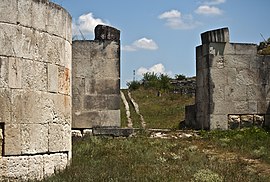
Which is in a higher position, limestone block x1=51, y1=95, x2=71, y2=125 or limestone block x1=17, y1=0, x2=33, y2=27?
limestone block x1=17, y1=0, x2=33, y2=27

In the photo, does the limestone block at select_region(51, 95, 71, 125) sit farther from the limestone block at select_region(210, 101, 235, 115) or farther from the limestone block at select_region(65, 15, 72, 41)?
the limestone block at select_region(210, 101, 235, 115)

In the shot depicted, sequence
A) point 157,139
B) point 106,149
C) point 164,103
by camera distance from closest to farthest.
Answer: point 106,149 < point 157,139 < point 164,103

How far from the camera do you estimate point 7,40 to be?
612 cm

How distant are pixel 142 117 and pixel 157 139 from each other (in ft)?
33.0

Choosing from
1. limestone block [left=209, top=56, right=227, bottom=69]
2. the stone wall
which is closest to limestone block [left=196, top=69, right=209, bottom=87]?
the stone wall

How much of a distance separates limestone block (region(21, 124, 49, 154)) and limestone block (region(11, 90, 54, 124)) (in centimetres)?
8

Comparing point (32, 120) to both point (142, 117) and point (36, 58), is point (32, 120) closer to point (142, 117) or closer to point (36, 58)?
point (36, 58)

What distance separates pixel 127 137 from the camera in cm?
1102

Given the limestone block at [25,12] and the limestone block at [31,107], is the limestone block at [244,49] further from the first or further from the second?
the limestone block at [25,12]

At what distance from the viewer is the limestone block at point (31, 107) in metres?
6.13

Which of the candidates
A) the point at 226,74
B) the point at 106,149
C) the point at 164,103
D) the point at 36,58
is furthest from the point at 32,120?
the point at 164,103

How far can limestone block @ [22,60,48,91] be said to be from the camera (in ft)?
20.5

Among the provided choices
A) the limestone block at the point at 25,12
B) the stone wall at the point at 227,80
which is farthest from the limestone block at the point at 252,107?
the limestone block at the point at 25,12

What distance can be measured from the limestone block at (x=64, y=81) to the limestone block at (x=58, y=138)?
0.60 metres
